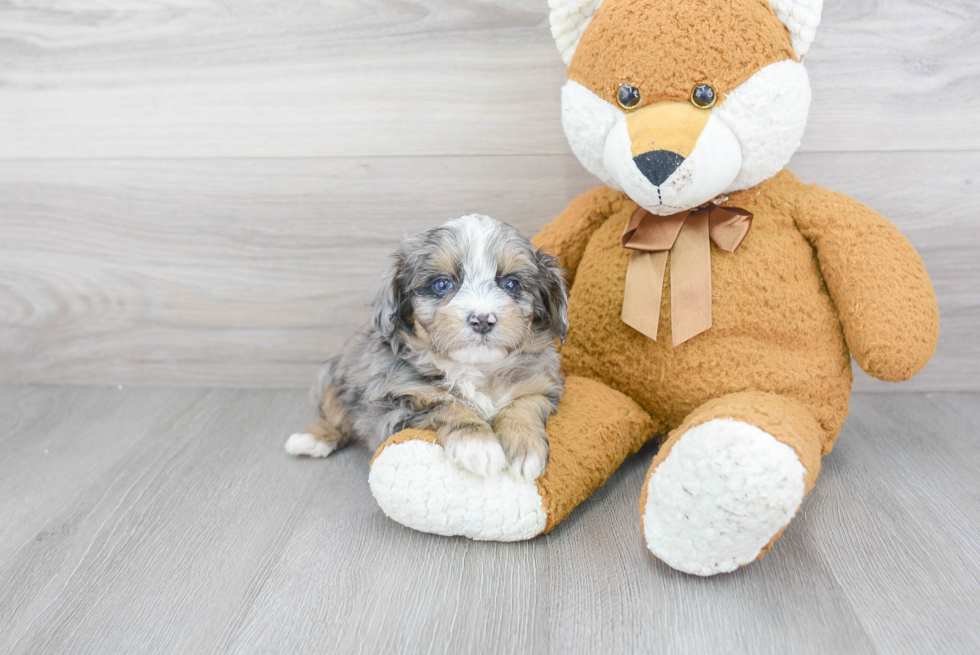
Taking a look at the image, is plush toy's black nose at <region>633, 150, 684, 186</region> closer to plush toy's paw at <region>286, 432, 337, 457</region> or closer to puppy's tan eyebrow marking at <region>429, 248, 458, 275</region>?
puppy's tan eyebrow marking at <region>429, 248, 458, 275</region>

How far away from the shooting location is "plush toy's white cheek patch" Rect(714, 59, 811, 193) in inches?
55.0

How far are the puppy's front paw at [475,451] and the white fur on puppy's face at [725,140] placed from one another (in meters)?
0.60

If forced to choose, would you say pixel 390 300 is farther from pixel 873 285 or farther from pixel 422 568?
pixel 873 285

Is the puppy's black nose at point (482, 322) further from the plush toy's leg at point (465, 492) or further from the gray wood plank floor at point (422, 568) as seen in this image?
the gray wood plank floor at point (422, 568)

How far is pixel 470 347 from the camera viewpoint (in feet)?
4.70

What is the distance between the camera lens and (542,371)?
63.9 inches

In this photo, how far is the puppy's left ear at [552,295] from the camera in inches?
62.9

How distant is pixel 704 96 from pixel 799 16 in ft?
0.86

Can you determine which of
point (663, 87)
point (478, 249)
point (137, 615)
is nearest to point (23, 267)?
point (137, 615)

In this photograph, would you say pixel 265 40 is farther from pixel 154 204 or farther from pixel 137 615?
pixel 137 615

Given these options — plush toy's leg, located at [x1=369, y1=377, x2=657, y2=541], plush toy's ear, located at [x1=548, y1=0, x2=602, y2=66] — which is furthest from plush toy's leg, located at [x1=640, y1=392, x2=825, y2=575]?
plush toy's ear, located at [x1=548, y1=0, x2=602, y2=66]

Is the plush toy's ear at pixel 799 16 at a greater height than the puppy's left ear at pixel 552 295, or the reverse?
the plush toy's ear at pixel 799 16

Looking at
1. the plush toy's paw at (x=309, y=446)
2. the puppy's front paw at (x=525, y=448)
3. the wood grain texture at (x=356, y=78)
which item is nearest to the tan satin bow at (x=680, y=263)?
the puppy's front paw at (x=525, y=448)

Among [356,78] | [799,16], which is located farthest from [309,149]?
[799,16]
